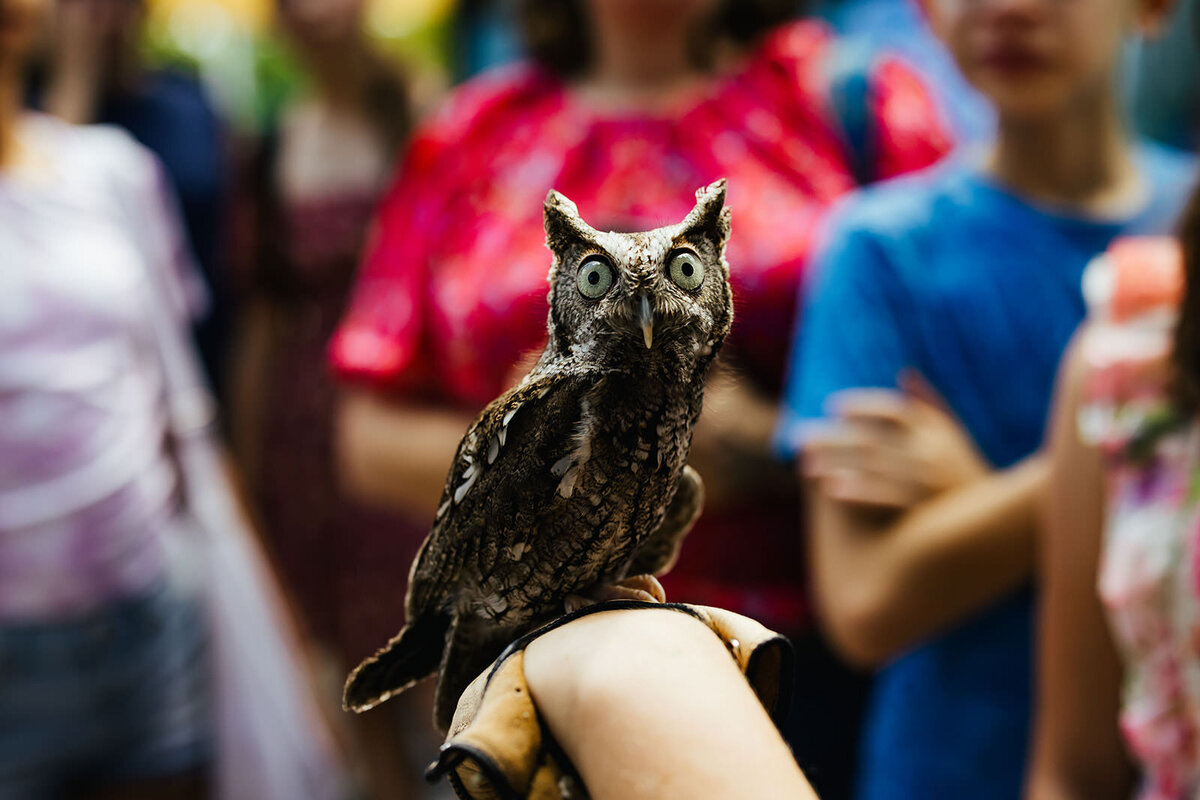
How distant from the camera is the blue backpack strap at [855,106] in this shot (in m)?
1.31

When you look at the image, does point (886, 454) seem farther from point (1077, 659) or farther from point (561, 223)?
point (561, 223)

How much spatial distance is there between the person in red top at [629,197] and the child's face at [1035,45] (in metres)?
0.17

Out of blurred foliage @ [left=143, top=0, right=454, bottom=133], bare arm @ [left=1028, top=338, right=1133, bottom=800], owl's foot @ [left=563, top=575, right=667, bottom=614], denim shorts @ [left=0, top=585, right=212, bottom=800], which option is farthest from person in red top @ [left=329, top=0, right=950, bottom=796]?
blurred foliage @ [left=143, top=0, right=454, bottom=133]

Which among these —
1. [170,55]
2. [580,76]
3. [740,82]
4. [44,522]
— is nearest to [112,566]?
[44,522]

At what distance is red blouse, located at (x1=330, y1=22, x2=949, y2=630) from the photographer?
1192 mm

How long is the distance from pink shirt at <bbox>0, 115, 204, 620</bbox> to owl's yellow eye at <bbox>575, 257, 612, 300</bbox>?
3.94 ft

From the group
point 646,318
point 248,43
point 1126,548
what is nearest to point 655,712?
point 646,318

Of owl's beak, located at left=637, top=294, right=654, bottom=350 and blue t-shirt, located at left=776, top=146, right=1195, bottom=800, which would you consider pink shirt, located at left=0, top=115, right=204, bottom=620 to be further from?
owl's beak, located at left=637, top=294, right=654, bottom=350

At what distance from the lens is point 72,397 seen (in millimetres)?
1424

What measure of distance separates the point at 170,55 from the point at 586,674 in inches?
131

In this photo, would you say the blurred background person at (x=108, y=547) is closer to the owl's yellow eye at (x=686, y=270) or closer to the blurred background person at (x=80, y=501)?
the blurred background person at (x=80, y=501)

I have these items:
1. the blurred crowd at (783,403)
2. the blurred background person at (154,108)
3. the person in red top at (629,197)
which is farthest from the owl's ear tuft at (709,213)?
the blurred background person at (154,108)

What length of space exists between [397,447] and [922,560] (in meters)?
0.62

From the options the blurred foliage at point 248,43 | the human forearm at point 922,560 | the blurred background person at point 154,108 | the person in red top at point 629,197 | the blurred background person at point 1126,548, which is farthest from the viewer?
the blurred foliage at point 248,43
